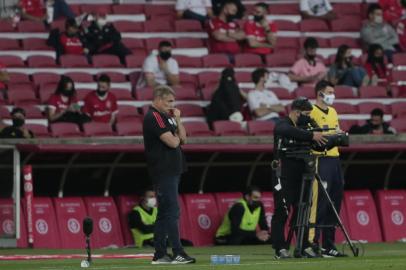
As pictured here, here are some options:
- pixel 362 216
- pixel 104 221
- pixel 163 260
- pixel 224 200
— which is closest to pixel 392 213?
pixel 362 216

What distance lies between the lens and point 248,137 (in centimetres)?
2166

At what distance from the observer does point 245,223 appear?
21906 mm

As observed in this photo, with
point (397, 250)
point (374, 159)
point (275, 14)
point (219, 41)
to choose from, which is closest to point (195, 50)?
point (219, 41)

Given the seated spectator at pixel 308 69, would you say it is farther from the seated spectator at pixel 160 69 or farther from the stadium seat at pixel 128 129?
the stadium seat at pixel 128 129

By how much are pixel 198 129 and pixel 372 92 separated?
436 centimetres

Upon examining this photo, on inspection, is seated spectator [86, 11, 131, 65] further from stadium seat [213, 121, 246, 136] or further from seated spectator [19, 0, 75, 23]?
stadium seat [213, 121, 246, 136]

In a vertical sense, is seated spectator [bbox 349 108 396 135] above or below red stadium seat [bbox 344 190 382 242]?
above

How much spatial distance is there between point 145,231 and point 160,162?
5999 mm

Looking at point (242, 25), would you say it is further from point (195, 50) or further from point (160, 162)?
point (160, 162)

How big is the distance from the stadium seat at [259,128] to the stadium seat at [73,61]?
3556mm

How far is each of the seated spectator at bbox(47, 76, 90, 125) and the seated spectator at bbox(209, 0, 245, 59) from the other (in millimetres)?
3969

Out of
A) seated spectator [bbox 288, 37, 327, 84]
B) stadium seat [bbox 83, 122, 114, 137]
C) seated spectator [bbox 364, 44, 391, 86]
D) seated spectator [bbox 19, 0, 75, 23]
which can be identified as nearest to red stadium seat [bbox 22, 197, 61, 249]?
stadium seat [bbox 83, 122, 114, 137]

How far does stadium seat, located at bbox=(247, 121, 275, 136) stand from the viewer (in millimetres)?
23938

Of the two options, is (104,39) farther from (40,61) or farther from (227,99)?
(227,99)
